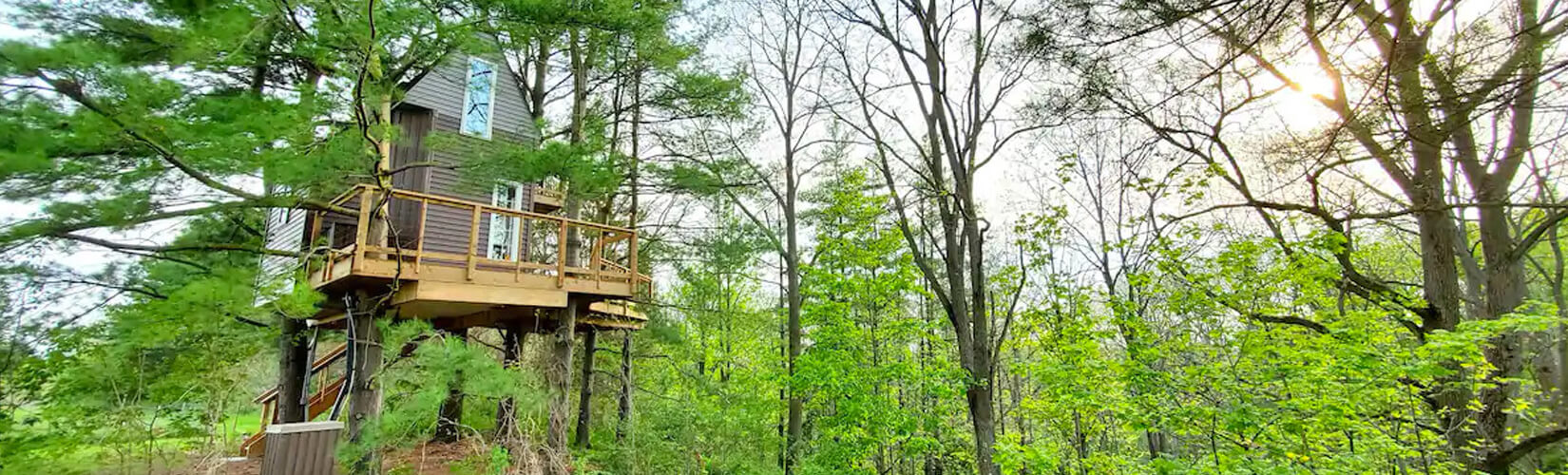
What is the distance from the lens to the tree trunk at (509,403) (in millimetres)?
5613

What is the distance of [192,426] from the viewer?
6.04 metres

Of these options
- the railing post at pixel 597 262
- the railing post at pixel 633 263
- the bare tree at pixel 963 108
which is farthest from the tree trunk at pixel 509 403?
the bare tree at pixel 963 108

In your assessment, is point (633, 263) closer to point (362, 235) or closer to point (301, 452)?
point (362, 235)

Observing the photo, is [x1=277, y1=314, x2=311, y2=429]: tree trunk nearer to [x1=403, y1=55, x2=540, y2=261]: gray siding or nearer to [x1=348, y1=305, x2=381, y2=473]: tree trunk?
[x1=348, y1=305, x2=381, y2=473]: tree trunk

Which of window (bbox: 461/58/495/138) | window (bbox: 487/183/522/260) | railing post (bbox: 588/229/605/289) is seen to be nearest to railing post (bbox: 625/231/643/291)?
railing post (bbox: 588/229/605/289)

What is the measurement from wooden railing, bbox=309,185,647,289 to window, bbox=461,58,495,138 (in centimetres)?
154

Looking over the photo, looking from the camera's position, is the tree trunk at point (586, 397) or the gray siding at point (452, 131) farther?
the gray siding at point (452, 131)

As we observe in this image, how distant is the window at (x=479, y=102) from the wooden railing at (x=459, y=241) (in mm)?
1535

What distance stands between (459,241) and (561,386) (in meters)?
3.90

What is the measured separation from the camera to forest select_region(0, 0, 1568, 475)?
11.2 feet

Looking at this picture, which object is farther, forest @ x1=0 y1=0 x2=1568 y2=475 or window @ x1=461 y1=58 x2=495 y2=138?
window @ x1=461 y1=58 x2=495 y2=138

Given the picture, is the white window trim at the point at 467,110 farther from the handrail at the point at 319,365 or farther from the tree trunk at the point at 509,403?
the handrail at the point at 319,365

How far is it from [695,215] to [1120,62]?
30.1 feet

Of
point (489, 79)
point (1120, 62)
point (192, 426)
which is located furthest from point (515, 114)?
point (1120, 62)
